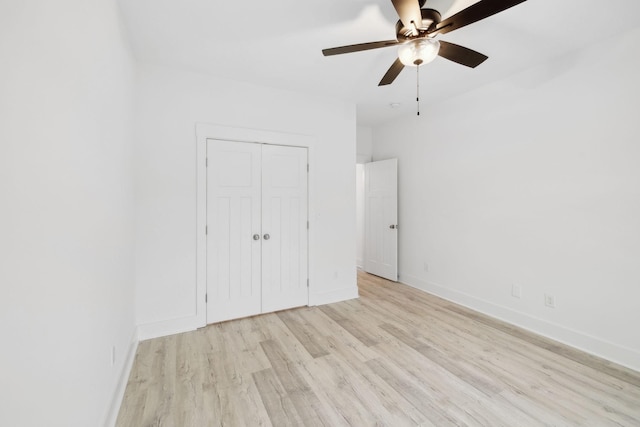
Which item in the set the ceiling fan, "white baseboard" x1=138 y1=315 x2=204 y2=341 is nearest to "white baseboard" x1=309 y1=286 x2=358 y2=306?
"white baseboard" x1=138 y1=315 x2=204 y2=341

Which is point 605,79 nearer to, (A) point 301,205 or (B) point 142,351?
(A) point 301,205

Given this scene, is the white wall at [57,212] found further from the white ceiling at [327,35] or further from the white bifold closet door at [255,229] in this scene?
the white bifold closet door at [255,229]

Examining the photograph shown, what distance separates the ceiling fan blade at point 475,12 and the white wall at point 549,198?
1.71 metres

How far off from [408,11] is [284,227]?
238cm

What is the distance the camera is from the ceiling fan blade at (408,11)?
1.54 metres

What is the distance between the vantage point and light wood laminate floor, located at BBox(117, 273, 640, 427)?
1699mm

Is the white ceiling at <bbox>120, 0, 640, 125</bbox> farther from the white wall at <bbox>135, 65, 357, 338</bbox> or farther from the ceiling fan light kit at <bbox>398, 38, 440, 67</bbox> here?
the ceiling fan light kit at <bbox>398, 38, 440, 67</bbox>

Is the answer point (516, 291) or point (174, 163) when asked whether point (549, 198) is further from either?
point (174, 163)

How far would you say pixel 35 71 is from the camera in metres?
0.83

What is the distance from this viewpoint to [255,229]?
3164mm

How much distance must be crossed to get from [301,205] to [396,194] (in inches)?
69.2

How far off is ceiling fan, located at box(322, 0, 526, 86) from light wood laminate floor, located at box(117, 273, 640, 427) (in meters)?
2.30

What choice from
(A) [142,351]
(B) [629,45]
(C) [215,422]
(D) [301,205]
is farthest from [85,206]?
(B) [629,45]

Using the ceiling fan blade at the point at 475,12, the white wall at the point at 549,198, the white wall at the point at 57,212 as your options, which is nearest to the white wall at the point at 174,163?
the white wall at the point at 57,212
